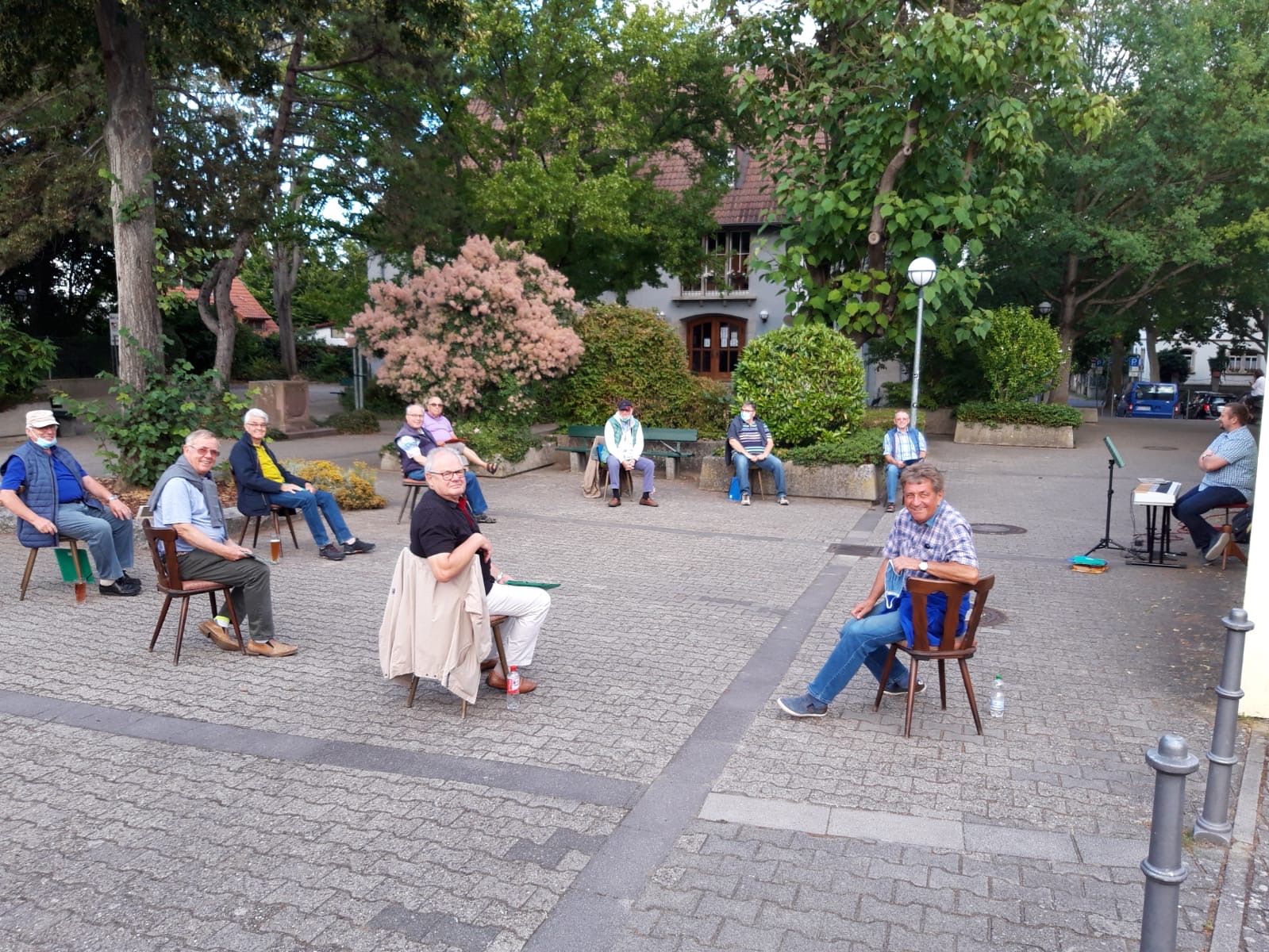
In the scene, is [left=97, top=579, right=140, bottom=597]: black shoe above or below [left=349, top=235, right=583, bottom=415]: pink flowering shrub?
below

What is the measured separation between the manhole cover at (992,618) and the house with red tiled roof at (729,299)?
75.2ft

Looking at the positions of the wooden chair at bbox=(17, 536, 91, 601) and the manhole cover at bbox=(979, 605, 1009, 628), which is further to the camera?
the wooden chair at bbox=(17, 536, 91, 601)

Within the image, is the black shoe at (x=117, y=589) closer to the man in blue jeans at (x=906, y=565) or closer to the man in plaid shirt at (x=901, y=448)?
the man in blue jeans at (x=906, y=565)

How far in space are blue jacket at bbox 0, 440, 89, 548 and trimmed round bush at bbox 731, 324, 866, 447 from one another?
9.22m

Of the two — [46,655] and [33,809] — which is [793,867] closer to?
[33,809]

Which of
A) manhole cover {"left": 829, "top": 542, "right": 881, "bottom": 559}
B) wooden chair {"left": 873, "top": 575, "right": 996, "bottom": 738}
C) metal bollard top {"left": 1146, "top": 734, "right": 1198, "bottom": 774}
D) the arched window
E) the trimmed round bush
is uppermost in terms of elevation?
the arched window

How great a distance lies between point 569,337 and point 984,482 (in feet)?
23.1

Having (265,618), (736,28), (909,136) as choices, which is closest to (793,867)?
(265,618)

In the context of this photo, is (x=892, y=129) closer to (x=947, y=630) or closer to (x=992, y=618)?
(x=992, y=618)

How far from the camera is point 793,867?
3.96m

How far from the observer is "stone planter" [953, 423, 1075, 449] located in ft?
70.1

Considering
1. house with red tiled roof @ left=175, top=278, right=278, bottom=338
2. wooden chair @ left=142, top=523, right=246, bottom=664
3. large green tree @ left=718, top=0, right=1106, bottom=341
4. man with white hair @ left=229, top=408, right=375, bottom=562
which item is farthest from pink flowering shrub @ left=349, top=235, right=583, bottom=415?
house with red tiled roof @ left=175, top=278, right=278, bottom=338

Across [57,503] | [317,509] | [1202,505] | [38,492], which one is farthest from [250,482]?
[1202,505]

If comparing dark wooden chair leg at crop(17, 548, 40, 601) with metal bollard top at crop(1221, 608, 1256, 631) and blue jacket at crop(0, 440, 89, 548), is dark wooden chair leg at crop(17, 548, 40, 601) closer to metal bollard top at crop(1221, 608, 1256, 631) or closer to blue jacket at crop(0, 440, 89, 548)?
blue jacket at crop(0, 440, 89, 548)
